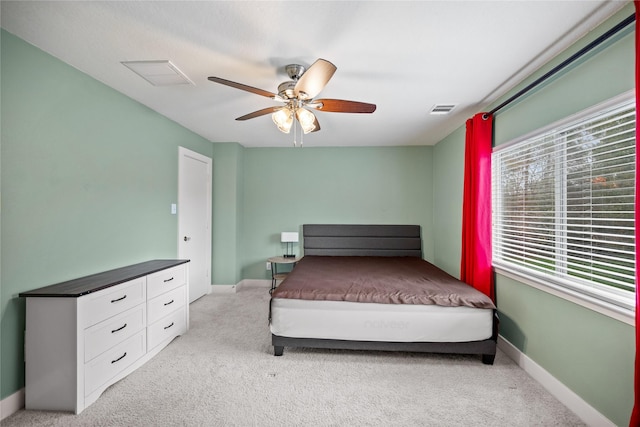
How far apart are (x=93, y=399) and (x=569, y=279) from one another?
3475 millimetres

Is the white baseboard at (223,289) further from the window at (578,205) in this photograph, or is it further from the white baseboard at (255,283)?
the window at (578,205)

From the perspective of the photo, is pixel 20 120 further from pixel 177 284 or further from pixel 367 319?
pixel 367 319

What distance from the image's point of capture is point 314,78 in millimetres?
1690

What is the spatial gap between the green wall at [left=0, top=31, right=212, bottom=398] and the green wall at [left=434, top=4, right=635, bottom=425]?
3719 mm

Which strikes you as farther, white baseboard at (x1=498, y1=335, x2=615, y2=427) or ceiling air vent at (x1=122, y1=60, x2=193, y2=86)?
ceiling air vent at (x1=122, y1=60, x2=193, y2=86)

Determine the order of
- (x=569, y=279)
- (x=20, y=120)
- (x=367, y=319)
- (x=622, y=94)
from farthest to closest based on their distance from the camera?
(x=367, y=319) → (x=569, y=279) → (x=20, y=120) → (x=622, y=94)

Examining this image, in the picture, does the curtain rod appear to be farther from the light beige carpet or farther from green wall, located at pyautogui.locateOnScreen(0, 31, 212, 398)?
green wall, located at pyautogui.locateOnScreen(0, 31, 212, 398)

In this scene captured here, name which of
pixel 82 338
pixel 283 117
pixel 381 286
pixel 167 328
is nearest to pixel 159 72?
pixel 283 117

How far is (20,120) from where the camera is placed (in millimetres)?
1737

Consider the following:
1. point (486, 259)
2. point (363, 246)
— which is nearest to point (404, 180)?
point (363, 246)

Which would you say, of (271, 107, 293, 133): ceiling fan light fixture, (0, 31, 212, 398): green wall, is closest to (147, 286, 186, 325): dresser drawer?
(0, 31, 212, 398): green wall

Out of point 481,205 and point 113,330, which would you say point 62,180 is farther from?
point 481,205

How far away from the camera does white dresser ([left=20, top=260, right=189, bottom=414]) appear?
1.70 meters

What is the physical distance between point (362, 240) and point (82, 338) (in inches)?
142
